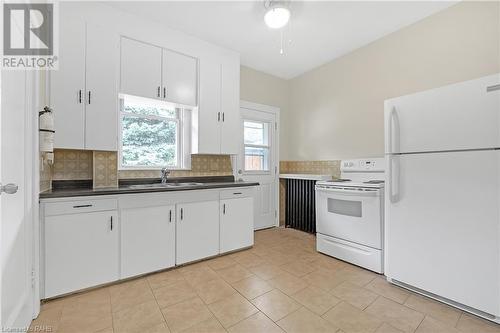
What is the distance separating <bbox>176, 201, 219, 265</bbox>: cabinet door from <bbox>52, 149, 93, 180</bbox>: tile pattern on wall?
1.04m

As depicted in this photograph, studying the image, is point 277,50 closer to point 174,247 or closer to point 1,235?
point 174,247

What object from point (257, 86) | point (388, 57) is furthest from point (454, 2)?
point (257, 86)

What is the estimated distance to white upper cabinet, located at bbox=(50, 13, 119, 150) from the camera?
6.64 feet

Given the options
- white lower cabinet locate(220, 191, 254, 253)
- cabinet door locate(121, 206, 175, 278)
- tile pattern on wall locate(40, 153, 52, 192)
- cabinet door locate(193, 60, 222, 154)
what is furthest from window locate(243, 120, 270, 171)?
tile pattern on wall locate(40, 153, 52, 192)

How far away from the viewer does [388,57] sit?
2.87 metres

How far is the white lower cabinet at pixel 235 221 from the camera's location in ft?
8.92

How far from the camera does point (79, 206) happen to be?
189cm

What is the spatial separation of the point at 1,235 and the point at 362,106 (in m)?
3.66

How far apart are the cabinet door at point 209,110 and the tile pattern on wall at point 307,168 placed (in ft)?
5.39

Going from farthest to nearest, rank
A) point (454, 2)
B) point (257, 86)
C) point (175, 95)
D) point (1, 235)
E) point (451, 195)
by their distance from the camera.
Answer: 1. point (257, 86)
2. point (175, 95)
3. point (454, 2)
4. point (451, 195)
5. point (1, 235)

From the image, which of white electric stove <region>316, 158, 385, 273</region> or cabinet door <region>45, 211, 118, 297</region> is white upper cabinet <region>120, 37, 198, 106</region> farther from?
white electric stove <region>316, 158, 385, 273</region>

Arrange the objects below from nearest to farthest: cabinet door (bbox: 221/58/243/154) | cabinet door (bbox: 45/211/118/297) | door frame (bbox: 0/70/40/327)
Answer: door frame (bbox: 0/70/40/327) → cabinet door (bbox: 45/211/118/297) → cabinet door (bbox: 221/58/243/154)

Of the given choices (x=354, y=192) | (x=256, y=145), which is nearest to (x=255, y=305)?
(x=354, y=192)

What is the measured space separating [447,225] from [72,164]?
11.1ft
